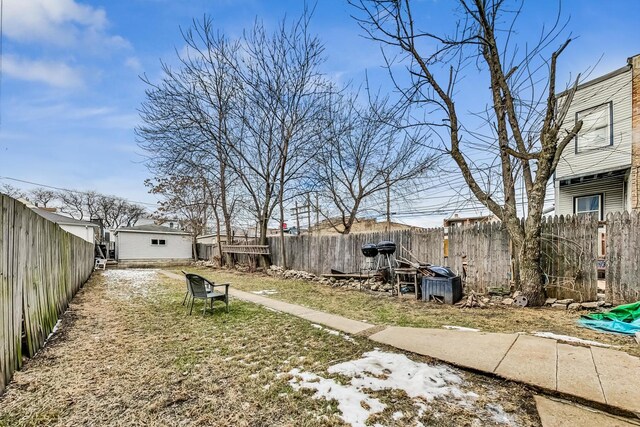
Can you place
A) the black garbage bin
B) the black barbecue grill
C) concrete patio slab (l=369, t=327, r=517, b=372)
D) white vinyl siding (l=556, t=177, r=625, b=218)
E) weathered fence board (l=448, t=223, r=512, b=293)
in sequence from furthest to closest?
white vinyl siding (l=556, t=177, r=625, b=218), the black barbecue grill, weathered fence board (l=448, t=223, r=512, b=293), the black garbage bin, concrete patio slab (l=369, t=327, r=517, b=372)

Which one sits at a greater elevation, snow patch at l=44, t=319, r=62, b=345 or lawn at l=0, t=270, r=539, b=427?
lawn at l=0, t=270, r=539, b=427

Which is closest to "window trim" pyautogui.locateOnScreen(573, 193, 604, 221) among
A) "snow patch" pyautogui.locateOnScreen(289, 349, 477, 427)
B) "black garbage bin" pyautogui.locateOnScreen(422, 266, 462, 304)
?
"black garbage bin" pyautogui.locateOnScreen(422, 266, 462, 304)

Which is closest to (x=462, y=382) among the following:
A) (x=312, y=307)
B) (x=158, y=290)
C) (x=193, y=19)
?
(x=312, y=307)

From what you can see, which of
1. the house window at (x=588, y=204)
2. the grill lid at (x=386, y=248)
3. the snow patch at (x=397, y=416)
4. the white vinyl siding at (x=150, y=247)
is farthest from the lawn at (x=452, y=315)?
the white vinyl siding at (x=150, y=247)

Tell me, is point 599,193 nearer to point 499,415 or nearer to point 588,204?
point 588,204

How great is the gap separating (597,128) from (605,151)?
2.78 feet

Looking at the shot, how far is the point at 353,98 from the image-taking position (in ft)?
43.2

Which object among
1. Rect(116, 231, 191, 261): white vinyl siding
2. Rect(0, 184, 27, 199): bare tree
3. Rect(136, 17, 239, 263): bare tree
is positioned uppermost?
Rect(136, 17, 239, 263): bare tree

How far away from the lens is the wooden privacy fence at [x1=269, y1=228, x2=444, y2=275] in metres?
8.24

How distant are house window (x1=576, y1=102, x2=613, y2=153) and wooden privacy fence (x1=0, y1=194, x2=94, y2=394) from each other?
13492mm

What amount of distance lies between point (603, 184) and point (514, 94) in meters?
6.30

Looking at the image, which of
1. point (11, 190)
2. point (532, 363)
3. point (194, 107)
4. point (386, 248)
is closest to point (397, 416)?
point (532, 363)

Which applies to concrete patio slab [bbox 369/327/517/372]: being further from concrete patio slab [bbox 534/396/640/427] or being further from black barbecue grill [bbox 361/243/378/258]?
black barbecue grill [bbox 361/243/378/258]

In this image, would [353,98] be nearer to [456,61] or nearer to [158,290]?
[456,61]
